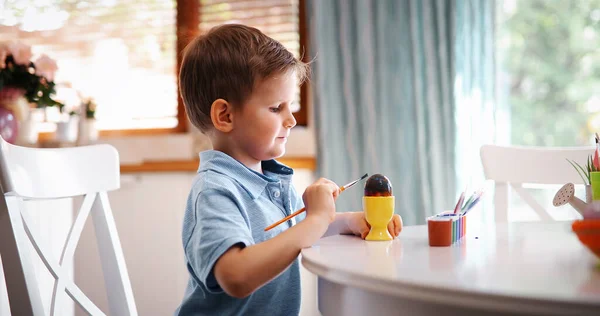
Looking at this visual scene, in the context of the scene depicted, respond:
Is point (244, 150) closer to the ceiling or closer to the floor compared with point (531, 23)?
closer to the floor

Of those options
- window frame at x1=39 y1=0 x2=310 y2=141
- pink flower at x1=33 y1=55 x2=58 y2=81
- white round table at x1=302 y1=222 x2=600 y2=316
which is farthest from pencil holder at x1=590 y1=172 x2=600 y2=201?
pink flower at x1=33 y1=55 x2=58 y2=81

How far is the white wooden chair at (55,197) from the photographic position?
93cm

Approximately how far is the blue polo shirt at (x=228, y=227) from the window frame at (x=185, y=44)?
5.26 ft

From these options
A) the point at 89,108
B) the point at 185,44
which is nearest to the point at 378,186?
the point at 185,44

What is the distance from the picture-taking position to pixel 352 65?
8.34 feet

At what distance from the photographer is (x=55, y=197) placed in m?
1.11

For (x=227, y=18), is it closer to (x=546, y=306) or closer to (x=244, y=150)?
(x=244, y=150)

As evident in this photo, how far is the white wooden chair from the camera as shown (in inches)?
36.8

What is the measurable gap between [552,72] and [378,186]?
8.44 ft

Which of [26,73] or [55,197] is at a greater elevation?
[26,73]

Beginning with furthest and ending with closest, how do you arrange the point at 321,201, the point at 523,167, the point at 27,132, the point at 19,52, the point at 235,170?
the point at 27,132, the point at 19,52, the point at 523,167, the point at 235,170, the point at 321,201

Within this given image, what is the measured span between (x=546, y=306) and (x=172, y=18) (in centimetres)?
277

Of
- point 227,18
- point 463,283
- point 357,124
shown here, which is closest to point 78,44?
point 227,18

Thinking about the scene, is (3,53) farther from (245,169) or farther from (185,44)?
(245,169)
